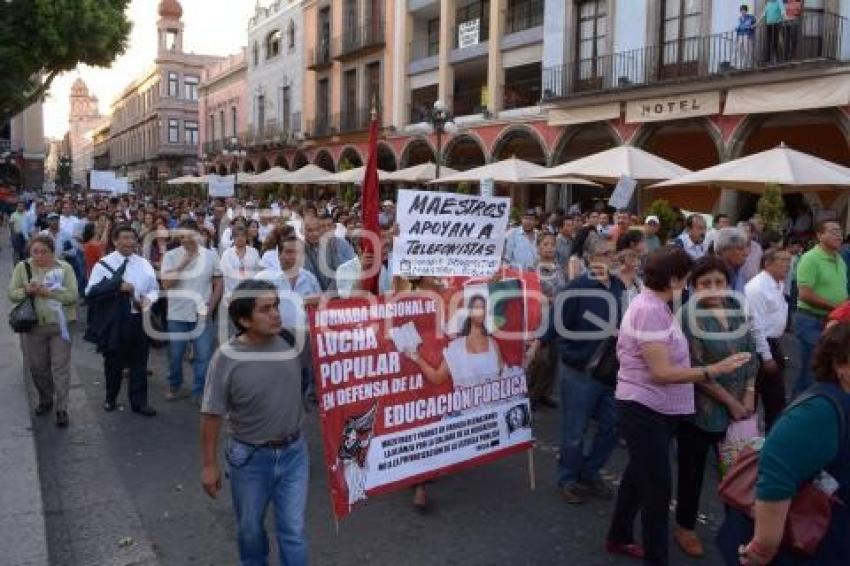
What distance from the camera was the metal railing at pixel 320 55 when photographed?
3516cm

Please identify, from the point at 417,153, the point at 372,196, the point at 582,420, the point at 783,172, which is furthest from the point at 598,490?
the point at 417,153

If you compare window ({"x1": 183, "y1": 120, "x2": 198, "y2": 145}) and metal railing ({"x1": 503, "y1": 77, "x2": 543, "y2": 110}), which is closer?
metal railing ({"x1": 503, "y1": 77, "x2": 543, "y2": 110})

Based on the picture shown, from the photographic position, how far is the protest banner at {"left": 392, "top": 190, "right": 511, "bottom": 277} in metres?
5.04

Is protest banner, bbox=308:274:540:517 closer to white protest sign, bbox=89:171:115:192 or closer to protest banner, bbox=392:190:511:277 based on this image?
protest banner, bbox=392:190:511:277

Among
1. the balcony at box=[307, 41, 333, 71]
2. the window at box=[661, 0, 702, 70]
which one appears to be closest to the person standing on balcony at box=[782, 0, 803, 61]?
the window at box=[661, 0, 702, 70]

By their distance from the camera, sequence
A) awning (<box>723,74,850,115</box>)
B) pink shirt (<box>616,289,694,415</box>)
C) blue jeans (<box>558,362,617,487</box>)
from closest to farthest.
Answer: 1. pink shirt (<box>616,289,694,415</box>)
2. blue jeans (<box>558,362,617,487</box>)
3. awning (<box>723,74,850,115</box>)

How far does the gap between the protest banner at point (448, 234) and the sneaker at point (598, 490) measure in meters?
1.58

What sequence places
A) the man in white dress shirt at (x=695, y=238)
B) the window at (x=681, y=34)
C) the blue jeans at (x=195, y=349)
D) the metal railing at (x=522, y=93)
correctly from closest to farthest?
1. the blue jeans at (x=195, y=349)
2. the man in white dress shirt at (x=695, y=238)
3. the window at (x=681, y=34)
4. the metal railing at (x=522, y=93)

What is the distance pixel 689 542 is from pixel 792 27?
1421 centimetres

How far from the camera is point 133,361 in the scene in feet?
22.5

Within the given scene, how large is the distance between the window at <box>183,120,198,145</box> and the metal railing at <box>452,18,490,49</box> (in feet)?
167

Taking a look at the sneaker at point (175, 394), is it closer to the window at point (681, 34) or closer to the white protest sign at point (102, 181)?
the window at point (681, 34)

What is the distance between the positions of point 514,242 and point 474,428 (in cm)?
542

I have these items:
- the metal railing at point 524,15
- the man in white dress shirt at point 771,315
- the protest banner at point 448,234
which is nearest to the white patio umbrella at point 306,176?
the metal railing at point 524,15
